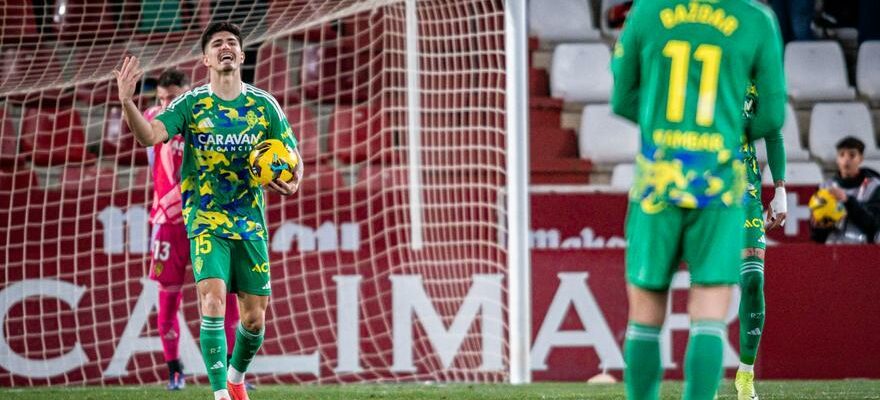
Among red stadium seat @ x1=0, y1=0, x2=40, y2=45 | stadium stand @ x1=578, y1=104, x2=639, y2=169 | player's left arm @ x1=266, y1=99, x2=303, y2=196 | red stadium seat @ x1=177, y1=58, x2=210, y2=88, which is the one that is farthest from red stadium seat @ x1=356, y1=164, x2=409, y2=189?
player's left arm @ x1=266, y1=99, x2=303, y2=196

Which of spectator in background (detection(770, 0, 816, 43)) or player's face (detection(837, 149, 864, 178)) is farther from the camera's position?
spectator in background (detection(770, 0, 816, 43))

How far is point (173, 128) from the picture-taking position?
5.43m

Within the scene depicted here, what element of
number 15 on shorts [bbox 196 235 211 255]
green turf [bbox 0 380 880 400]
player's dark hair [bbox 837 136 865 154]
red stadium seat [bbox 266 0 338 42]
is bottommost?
green turf [bbox 0 380 880 400]

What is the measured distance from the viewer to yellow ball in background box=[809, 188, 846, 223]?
881 cm

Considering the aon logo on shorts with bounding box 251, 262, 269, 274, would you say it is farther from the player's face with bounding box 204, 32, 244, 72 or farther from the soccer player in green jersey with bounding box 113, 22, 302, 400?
the player's face with bounding box 204, 32, 244, 72

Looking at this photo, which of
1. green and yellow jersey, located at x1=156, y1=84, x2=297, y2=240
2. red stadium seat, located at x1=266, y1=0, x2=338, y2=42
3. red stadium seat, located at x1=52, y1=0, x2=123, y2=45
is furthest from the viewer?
red stadium seat, located at x1=52, y1=0, x2=123, y2=45

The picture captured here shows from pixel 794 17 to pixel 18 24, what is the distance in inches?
266

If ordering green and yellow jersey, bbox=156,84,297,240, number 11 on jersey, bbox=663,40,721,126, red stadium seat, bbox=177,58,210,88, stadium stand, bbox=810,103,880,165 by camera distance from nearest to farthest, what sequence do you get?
1. number 11 on jersey, bbox=663,40,721,126
2. green and yellow jersey, bbox=156,84,297,240
3. red stadium seat, bbox=177,58,210,88
4. stadium stand, bbox=810,103,880,165

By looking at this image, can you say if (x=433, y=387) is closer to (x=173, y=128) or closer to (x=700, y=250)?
(x=173, y=128)

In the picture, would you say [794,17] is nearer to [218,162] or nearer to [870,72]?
[870,72]

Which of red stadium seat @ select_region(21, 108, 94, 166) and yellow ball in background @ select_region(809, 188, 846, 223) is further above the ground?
red stadium seat @ select_region(21, 108, 94, 166)

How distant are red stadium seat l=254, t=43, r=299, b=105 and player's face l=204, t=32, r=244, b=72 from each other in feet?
14.3

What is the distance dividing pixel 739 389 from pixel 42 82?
4932 mm

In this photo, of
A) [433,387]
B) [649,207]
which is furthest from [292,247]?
[649,207]
